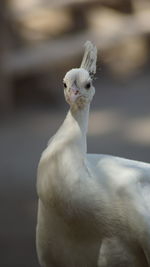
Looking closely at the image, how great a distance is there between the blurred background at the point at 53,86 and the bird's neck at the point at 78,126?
172 centimetres

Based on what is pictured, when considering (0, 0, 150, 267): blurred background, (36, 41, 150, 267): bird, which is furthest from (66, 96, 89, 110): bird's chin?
(0, 0, 150, 267): blurred background

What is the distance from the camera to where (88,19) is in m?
6.26

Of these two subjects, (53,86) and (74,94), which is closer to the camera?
(74,94)

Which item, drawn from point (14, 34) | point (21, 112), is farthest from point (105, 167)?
point (14, 34)

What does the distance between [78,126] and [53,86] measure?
3.83 meters

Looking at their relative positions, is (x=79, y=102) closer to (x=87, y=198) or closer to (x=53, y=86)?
(x=87, y=198)

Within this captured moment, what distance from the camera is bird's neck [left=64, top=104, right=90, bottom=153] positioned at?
5.49 feet

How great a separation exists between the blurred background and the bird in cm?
166

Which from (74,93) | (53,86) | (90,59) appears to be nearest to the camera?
(74,93)

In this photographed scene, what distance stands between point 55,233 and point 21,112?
3.57 m

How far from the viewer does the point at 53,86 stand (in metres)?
5.49

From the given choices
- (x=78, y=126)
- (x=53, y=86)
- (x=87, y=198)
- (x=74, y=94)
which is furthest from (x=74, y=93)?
(x=53, y=86)

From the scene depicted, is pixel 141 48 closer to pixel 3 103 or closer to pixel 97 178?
pixel 3 103

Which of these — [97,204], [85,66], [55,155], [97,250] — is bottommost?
[97,250]
